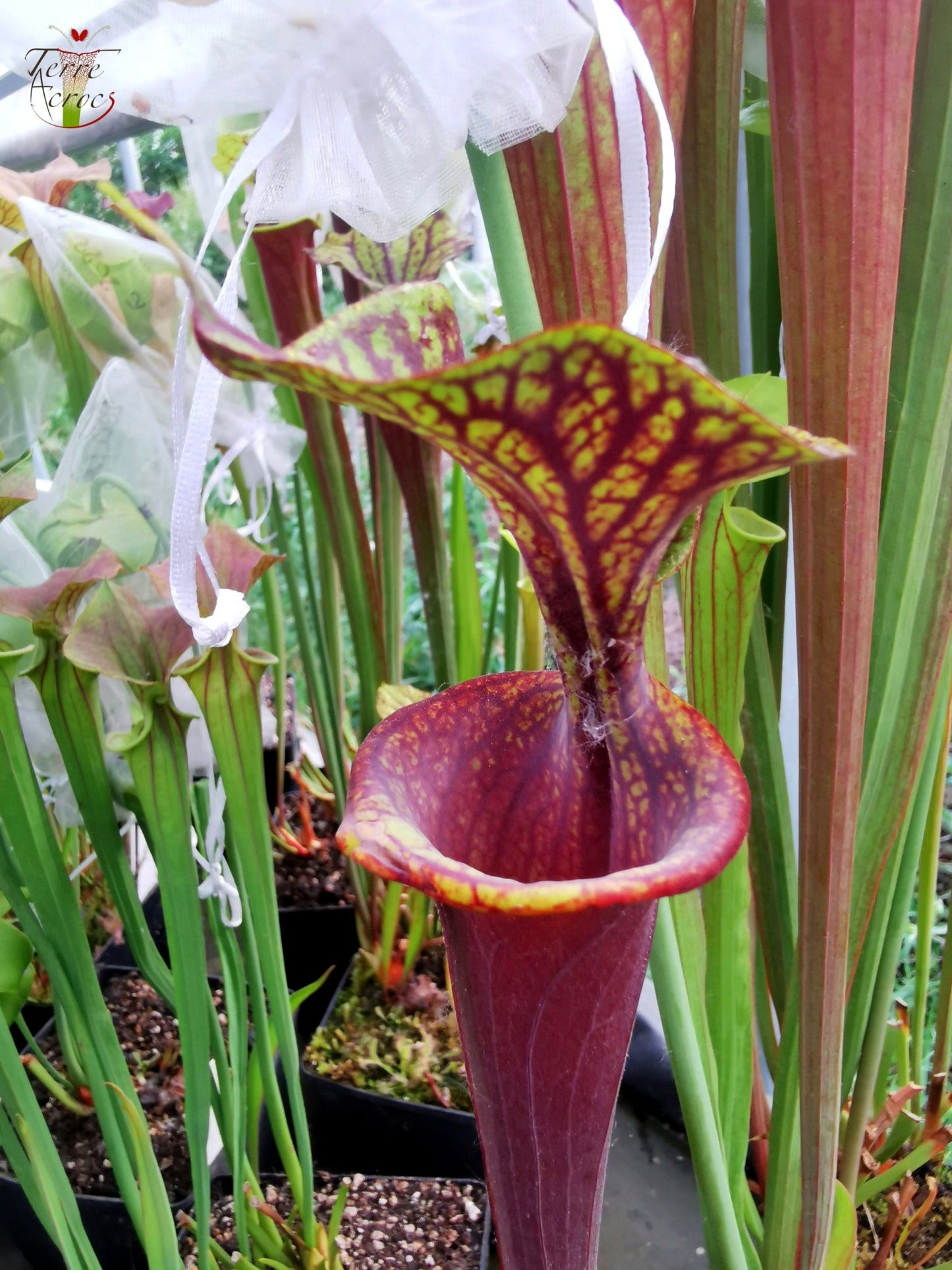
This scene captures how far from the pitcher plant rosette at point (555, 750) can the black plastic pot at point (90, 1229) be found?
515 millimetres

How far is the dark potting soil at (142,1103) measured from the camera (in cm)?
82

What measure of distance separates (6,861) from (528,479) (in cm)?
40

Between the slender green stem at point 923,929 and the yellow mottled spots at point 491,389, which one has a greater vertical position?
the yellow mottled spots at point 491,389

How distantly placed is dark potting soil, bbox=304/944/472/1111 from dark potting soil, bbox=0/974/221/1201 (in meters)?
0.14

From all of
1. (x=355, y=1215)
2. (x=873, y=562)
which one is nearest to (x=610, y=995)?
(x=873, y=562)

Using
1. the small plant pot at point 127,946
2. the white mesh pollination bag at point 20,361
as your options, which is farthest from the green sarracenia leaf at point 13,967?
the small plant pot at point 127,946

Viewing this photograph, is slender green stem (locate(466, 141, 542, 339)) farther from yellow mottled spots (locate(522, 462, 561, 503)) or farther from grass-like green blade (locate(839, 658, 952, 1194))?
grass-like green blade (locate(839, 658, 952, 1194))

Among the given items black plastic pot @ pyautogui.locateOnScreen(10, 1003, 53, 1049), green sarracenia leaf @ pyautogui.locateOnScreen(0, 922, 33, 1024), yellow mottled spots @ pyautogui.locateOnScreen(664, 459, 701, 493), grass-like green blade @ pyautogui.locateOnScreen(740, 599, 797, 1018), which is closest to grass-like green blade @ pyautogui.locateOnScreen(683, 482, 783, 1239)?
grass-like green blade @ pyautogui.locateOnScreen(740, 599, 797, 1018)

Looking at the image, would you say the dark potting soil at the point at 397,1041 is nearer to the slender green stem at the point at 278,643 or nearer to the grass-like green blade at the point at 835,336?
the slender green stem at the point at 278,643

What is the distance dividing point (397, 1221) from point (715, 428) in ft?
2.81

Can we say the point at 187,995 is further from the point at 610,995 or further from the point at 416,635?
the point at 416,635

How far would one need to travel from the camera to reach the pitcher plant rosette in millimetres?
198

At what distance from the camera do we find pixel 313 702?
107 centimetres

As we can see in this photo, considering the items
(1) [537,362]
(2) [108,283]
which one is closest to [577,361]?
(1) [537,362]
